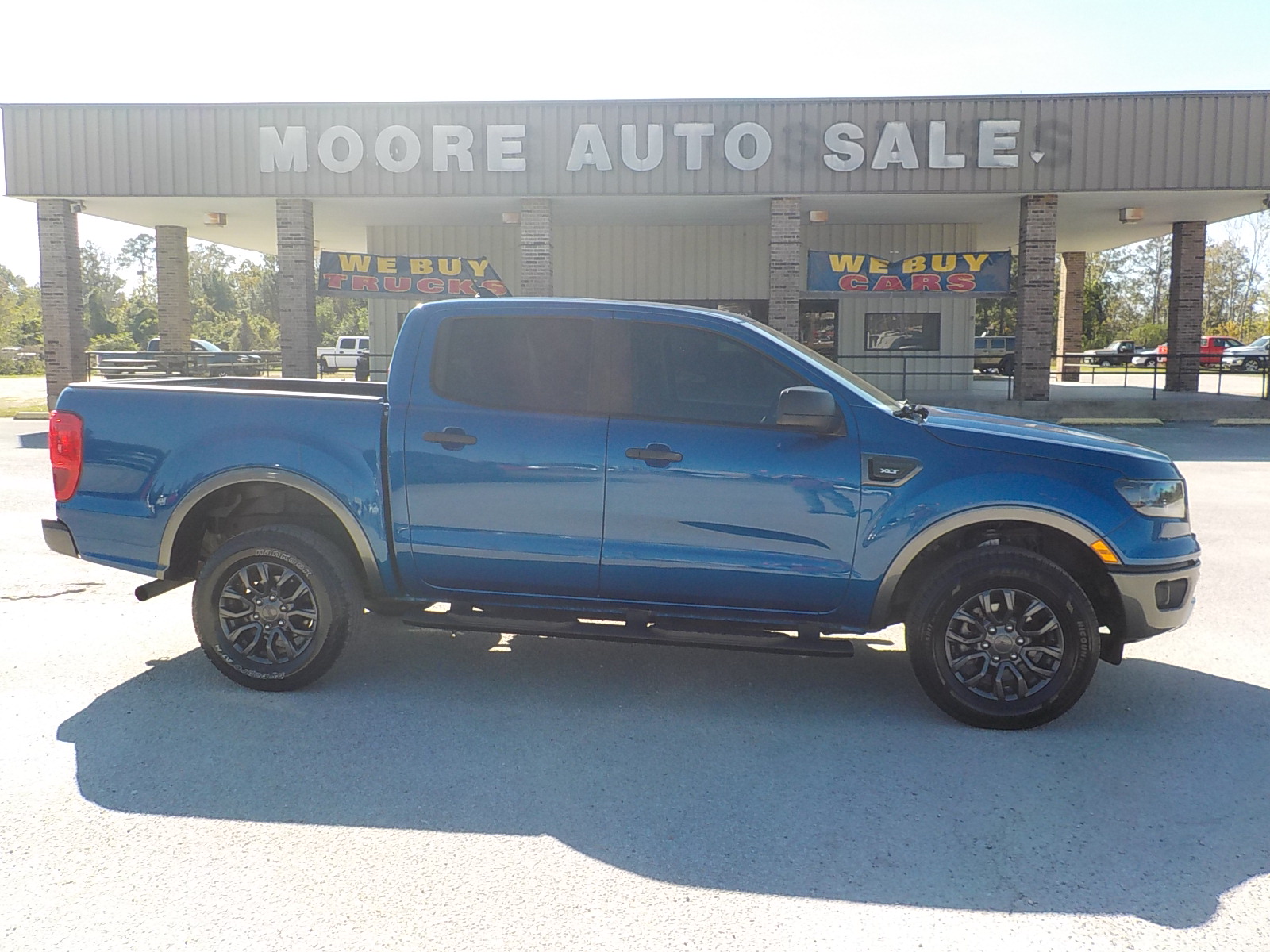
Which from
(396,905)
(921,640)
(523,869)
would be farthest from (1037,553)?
(396,905)

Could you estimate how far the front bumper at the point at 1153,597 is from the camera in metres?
4.82

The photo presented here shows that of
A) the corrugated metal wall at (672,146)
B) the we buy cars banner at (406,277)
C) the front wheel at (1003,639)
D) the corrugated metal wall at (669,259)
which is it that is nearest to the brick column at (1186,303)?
the corrugated metal wall at (672,146)

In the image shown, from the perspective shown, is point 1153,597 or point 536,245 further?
point 536,245

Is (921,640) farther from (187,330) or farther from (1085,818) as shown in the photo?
(187,330)

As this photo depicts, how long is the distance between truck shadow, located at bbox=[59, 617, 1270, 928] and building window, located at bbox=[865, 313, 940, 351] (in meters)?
21.8

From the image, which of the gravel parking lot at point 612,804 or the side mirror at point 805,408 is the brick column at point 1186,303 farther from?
the side mirror at point 805,408

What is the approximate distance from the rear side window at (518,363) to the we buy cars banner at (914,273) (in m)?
16.5

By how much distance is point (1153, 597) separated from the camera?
4840 millimetres

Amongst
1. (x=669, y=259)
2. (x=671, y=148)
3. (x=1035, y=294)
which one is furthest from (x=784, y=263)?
Answer: (x=669, y=259)

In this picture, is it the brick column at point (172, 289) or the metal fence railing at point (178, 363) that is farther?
the metal fence railing at point (178, 363)

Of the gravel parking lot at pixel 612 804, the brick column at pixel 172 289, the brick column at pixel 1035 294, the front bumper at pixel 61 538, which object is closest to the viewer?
the gravel parking lot at pixel 612 804

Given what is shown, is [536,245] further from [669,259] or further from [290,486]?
[290,486]

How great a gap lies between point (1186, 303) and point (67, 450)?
24.1m

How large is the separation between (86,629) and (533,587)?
3113 mm
